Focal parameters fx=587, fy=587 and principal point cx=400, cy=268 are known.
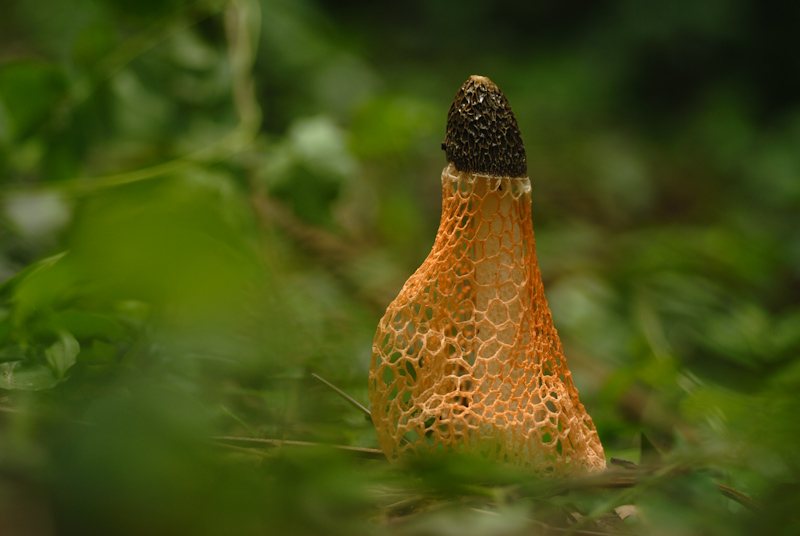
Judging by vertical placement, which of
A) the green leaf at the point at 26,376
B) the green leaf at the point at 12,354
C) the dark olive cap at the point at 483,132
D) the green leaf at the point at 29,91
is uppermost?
the green leaf at the point at 29,91

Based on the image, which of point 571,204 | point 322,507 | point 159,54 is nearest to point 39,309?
point 322,507

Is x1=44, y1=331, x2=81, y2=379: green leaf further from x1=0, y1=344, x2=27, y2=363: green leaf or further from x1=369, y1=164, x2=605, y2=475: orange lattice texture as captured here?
x1=369, y1=164, x2=605, y2=475: orange lattice texture

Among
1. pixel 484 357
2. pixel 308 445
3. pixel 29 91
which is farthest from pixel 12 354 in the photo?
pixel 29 91

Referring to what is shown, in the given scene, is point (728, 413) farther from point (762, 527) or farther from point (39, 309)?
point (39, 309)

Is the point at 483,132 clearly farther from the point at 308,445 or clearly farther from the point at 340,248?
the point at 340,248

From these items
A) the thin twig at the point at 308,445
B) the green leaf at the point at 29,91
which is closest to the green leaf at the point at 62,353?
the thin twig at the point at 308,445

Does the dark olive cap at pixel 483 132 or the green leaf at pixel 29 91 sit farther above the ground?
the green leaf at pixel 29 91

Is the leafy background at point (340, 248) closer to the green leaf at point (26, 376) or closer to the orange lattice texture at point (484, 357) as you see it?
the green leaf at point (26, 376)
